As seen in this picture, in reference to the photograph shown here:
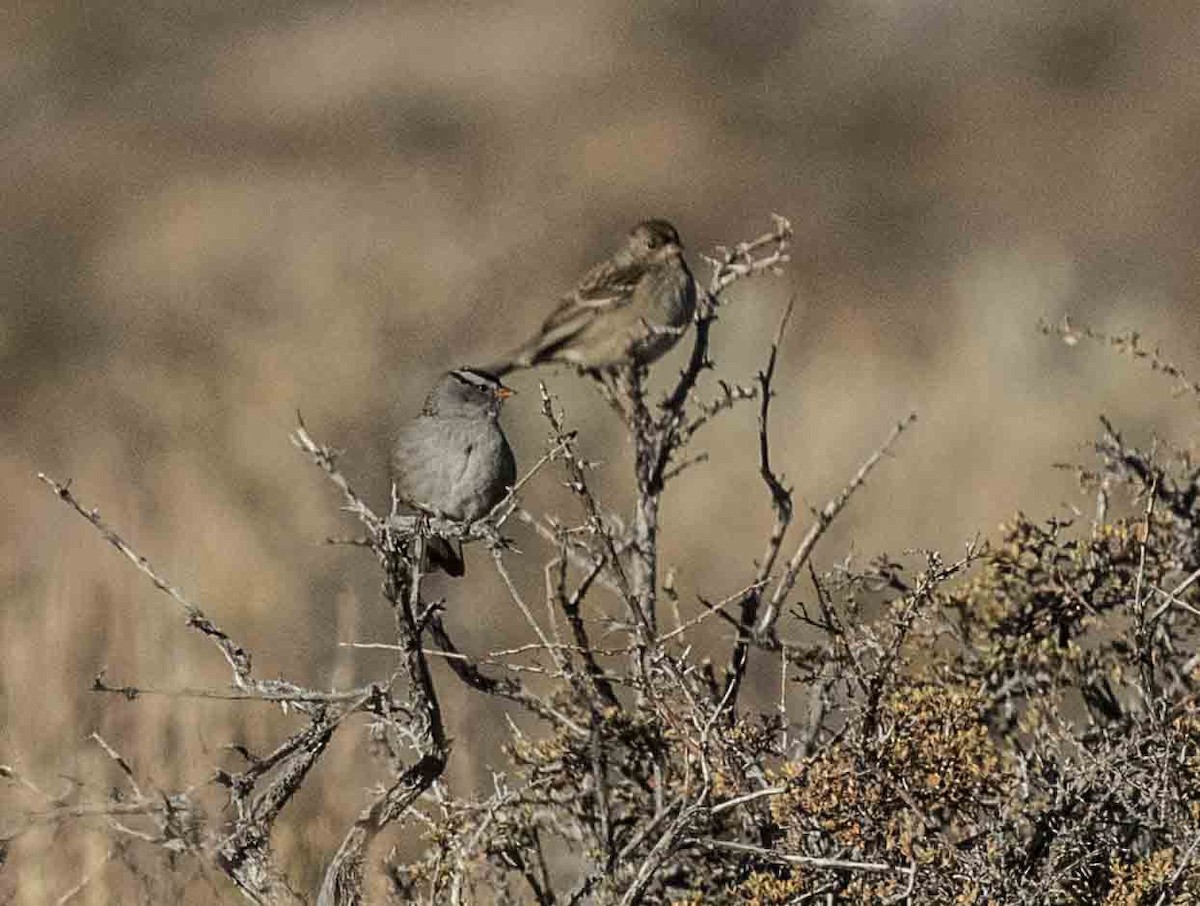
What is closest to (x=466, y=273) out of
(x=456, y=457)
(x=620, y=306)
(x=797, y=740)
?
(x=620, y=306)

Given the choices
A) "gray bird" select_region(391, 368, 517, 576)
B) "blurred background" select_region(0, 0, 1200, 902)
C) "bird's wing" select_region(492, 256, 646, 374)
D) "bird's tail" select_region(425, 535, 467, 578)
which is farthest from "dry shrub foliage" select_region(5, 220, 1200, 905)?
"bird's wing" select_region(492, 256, 646, 374)

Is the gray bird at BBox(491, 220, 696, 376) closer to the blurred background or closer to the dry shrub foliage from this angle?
the dry shrub foliage

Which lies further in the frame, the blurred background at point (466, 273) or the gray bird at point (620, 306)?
the blurred background at point (466, 273)

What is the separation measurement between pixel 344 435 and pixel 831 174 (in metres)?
17.3

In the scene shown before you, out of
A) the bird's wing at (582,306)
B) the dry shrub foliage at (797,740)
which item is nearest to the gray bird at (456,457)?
the bird's wing at (582,306)

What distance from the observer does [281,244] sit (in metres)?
22.1

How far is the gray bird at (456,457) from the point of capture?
6176 millimetres

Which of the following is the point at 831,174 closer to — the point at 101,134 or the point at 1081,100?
the point at 1081,100

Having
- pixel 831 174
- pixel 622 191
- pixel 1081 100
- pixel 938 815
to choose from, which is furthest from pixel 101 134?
pixel 938 815

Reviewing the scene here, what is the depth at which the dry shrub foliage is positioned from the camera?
411 cm

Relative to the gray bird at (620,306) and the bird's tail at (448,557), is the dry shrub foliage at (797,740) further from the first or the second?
the gray bird at (620,306)

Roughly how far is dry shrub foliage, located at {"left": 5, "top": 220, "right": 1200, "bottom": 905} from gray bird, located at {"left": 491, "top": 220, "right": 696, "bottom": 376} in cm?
96

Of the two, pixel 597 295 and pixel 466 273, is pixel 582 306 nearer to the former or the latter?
pixel 597 295

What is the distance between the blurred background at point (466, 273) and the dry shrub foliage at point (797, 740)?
813 mm
